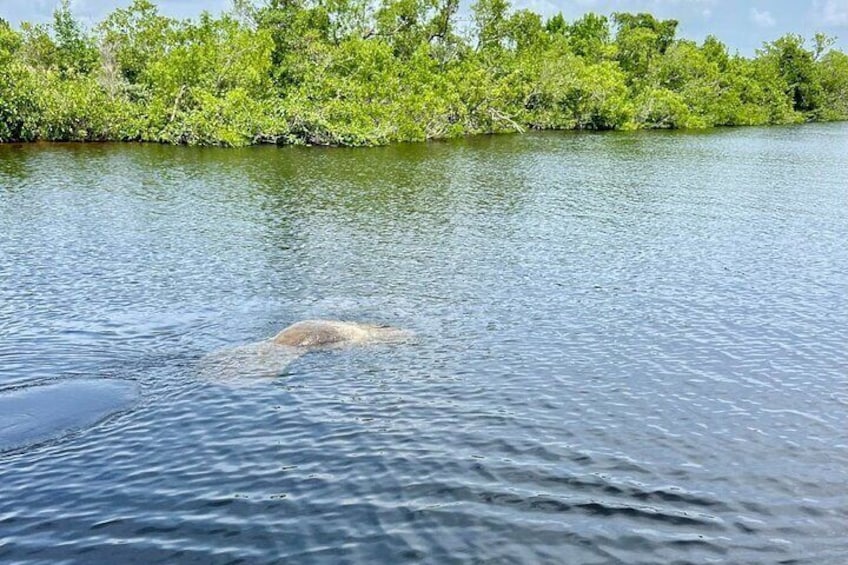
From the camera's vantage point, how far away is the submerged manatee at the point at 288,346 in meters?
18.6

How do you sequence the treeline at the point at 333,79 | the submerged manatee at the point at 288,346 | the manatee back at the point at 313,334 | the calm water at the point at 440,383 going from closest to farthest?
1. the calm water at the point at 440,383
2. the submerged manatee at the point at 288,346
3. the manatee back at the point at 313,334
4. the treeline at the point at 333,79

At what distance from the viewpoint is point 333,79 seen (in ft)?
247

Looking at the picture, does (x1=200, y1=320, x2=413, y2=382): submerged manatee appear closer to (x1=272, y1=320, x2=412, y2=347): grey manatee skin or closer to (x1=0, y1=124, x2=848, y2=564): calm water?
(x1=272, y1=320, x2=412, y2=347): grey manatee skin

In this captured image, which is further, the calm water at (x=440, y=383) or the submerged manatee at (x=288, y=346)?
the submerged manatee at (x=288, y=346)

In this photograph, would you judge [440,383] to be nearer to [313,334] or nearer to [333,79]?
[313,334]

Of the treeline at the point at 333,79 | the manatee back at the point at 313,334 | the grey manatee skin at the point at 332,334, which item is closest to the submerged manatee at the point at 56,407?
the manatee back at the point at 313,334

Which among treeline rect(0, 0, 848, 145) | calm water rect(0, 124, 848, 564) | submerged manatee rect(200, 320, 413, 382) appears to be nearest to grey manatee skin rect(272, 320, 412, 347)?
submerged manatee rect(200, 320, 413, 382)

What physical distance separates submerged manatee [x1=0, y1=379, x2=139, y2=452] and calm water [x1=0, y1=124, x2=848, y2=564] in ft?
1.08

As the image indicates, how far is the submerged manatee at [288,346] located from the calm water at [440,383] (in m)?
0.60

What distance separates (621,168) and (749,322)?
36.6 m

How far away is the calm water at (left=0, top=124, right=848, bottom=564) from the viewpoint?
12.3m

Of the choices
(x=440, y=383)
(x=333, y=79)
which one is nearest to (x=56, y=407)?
(x=440, y=383)

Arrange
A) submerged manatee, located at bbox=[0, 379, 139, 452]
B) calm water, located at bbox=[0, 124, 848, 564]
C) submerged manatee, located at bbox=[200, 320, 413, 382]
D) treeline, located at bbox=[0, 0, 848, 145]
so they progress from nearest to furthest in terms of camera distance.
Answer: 1. calm water, located at bbox=[0, 124, 848, 564]
2. submerged manatee, located at bbox=[0, 379, 139, 452]
3. submerged manatee, located at bbox=[200, 320, 413, 382]
4. treeline, located at bbox=[0, 0, 848, 145]

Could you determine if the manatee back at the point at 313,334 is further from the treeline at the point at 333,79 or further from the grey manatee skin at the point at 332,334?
the treeline at the point at 333,79
